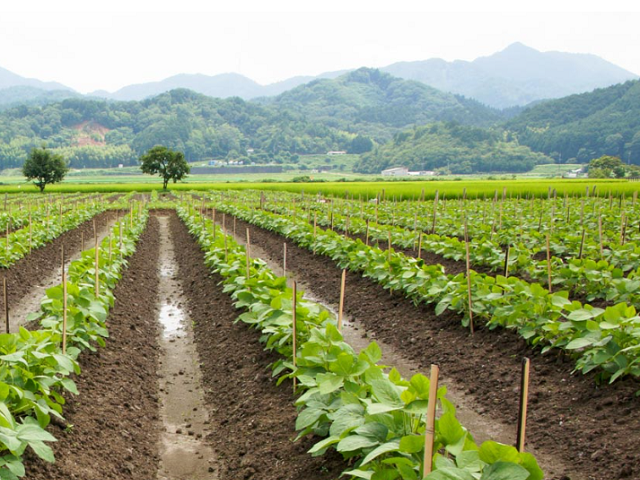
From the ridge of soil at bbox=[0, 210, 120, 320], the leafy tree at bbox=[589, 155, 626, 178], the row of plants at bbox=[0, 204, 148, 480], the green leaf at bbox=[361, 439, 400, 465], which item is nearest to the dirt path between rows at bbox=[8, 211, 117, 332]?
the ridge of soil at bbox=[0, 210, 120, 320]

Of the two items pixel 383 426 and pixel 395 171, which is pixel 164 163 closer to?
A: pixel 383 426

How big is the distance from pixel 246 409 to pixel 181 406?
98 cm

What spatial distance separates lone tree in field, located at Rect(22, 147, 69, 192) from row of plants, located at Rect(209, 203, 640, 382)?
5025 centimetres

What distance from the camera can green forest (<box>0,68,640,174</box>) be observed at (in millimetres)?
122250

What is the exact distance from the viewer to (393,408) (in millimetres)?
2977

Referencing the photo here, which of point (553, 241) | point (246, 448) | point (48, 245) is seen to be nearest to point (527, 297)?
point (246, 448)

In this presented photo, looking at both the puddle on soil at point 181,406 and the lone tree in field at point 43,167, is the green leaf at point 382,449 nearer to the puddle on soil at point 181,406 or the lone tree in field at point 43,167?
the puddle on soil at point 181,406

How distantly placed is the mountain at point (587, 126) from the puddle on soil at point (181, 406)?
127934 mm

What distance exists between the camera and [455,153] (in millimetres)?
120812

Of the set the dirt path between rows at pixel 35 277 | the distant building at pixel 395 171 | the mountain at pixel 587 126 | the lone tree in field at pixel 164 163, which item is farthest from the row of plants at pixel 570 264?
the mountain at pixel 587 126

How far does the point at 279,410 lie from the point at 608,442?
2.66 meters

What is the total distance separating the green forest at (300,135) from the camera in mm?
122250

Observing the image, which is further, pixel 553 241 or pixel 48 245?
pixel 48 245

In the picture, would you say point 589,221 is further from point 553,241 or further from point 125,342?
point 125,342
